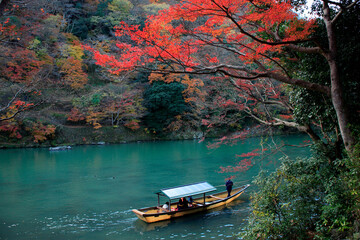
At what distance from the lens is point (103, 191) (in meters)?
11.5

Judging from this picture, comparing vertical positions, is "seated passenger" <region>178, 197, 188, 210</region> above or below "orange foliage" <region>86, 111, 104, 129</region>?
below

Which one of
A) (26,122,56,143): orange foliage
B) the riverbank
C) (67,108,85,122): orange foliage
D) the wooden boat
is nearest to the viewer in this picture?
the wooden boat

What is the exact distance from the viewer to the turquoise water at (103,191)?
7641 millimetres

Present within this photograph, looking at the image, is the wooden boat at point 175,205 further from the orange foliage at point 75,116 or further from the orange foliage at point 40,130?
the orange foliage at point 75,116

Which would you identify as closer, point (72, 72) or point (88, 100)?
point (88, 100)

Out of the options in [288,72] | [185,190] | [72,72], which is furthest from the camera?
[72,72]

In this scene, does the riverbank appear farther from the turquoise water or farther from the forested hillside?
the turquoise water

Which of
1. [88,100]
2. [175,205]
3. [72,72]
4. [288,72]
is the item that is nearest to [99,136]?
[88,100]

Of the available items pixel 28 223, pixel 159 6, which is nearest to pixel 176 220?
pixel 28 223

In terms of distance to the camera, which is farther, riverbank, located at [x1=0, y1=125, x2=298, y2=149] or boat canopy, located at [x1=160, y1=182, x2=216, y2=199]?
riverbank, located at [x1=0, y1=125, x2=298, y2=149]

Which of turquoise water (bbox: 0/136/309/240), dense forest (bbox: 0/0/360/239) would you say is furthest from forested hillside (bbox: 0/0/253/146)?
dense forest (bbox: 0/0/360/239)

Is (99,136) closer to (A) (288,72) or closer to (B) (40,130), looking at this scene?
(B) (40,130)

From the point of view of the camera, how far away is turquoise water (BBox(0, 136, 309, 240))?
25.1 ft

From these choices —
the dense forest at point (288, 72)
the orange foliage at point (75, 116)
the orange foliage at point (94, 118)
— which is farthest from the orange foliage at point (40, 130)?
the dense forest at point (288, 72)
